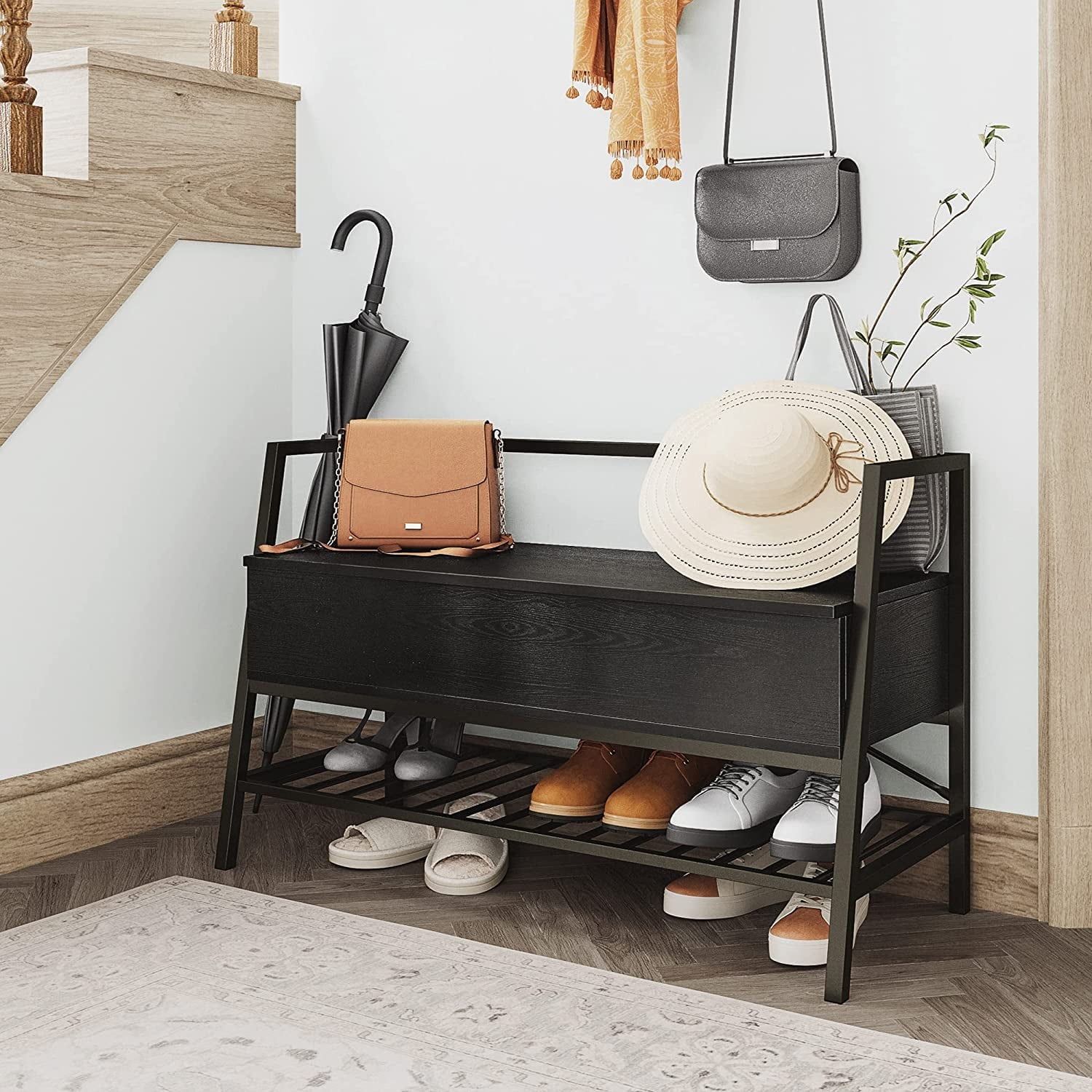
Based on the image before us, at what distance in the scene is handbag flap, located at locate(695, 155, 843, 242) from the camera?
2.21 metres

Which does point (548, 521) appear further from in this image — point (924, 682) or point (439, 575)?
point (924, 682)

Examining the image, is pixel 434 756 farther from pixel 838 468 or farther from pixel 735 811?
pixel 838 468

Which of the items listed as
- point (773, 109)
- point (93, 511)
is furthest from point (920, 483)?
point (93, 511)

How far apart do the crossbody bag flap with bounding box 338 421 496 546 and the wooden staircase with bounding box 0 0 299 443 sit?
57cm

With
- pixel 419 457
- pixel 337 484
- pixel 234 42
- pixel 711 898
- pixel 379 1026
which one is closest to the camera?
pixel 379 1026

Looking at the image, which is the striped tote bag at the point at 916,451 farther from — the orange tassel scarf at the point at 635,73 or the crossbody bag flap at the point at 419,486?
the crossbody bag flap at the point at 419,486

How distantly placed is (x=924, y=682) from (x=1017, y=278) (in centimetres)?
64

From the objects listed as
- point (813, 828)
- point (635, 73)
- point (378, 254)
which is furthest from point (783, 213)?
point (813, 828)

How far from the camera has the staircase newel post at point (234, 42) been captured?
2814 millimetres

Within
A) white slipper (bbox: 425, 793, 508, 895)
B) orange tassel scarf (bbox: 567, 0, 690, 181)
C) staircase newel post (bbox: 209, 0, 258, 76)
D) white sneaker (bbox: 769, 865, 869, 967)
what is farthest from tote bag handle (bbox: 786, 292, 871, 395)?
staircase newel post (bbox: 209, 0, 258, 76)

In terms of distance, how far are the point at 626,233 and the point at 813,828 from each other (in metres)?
1.14

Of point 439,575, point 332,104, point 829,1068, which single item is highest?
point 332,104

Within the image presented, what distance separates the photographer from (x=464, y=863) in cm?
232

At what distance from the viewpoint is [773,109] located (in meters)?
2.35
